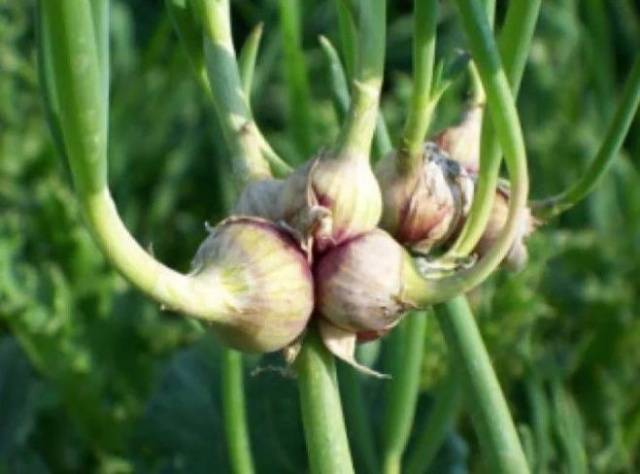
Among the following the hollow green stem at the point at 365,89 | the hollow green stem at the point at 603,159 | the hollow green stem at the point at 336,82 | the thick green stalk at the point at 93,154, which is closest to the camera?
the thick green stalk at the point at 93,154

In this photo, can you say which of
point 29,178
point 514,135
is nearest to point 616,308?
point 29,178

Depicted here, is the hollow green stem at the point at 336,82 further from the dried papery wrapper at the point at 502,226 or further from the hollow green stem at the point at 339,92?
the dried papery wrapper at the point at 502,226

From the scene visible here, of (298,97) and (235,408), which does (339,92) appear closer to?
(235,408)

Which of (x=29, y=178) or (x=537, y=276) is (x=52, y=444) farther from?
(x=537, y=276)

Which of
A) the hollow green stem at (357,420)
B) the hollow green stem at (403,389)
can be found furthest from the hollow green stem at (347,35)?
the hollow green stem at (357,420)

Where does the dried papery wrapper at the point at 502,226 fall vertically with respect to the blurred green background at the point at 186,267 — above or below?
above

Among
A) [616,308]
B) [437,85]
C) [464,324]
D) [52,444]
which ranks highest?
[437,85]

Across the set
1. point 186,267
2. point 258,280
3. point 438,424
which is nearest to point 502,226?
point 258,280
